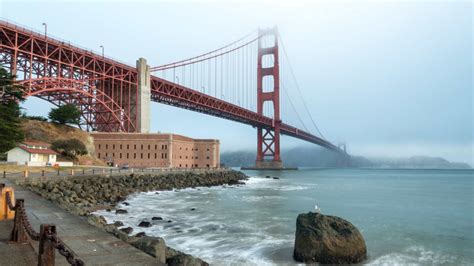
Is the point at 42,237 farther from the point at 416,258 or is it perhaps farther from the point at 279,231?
the point at 279,231

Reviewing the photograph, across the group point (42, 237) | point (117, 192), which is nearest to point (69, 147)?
point (117, 192)

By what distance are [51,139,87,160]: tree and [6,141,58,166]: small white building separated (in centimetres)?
379

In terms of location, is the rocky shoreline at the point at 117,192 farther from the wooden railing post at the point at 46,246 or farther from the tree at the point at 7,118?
the tree at the point at 7,118

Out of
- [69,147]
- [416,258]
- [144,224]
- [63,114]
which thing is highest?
[63,114]

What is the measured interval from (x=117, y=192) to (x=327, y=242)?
18.6 metres

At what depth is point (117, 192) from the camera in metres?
24.9

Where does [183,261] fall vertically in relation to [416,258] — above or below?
above

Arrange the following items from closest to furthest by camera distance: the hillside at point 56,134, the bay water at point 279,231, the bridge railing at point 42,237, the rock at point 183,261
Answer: the bridge railing at point 42,237
the rock at point 183,261
the bay water at point 279,231
the hillside at point 56,134

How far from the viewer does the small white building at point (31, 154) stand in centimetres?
3659

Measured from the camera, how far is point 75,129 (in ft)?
167

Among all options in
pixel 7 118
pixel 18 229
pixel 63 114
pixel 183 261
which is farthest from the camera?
pixel 63 114

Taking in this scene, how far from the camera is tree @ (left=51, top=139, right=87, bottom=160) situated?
4391cm

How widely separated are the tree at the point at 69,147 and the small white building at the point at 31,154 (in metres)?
3.79

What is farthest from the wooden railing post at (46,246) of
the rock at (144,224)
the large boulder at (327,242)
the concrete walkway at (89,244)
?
the rock at (144,224)
